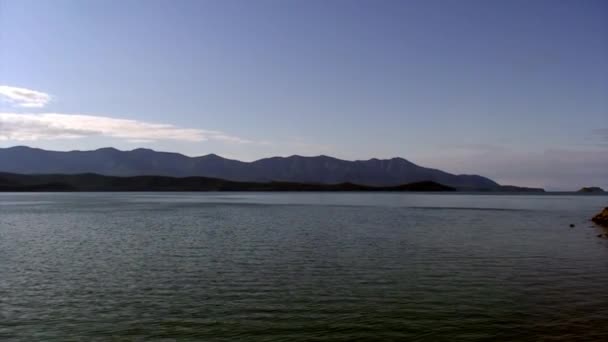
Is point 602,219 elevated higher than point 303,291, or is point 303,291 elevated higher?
point 602,219

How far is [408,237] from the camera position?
49312mm

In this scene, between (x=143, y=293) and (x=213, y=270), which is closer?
(x=143, y=293)

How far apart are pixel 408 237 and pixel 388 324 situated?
105 ft

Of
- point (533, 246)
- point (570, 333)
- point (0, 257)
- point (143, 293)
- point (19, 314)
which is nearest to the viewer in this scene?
point (570, 333)

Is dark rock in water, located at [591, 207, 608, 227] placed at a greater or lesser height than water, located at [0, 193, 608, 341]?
greater

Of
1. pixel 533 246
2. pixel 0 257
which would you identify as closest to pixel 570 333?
pixel 533 246

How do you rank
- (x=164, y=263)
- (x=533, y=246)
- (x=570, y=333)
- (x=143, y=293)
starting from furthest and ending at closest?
(x=533, y=246)
(x=164, y=263)
(x=143, y=293)
(x=570, y=333)

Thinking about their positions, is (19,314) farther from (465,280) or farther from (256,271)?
(465,280)

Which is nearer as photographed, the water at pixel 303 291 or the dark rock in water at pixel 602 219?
the water at pixel 303 291

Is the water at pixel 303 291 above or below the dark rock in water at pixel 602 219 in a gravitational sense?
below

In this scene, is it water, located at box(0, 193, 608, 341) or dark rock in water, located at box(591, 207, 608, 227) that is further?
dark rock in water, located at box(591, 207, 608, 227)

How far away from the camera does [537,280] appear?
2686cm

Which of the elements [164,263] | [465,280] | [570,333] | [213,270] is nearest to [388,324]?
[570,333]

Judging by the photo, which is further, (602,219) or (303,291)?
(602,219)
